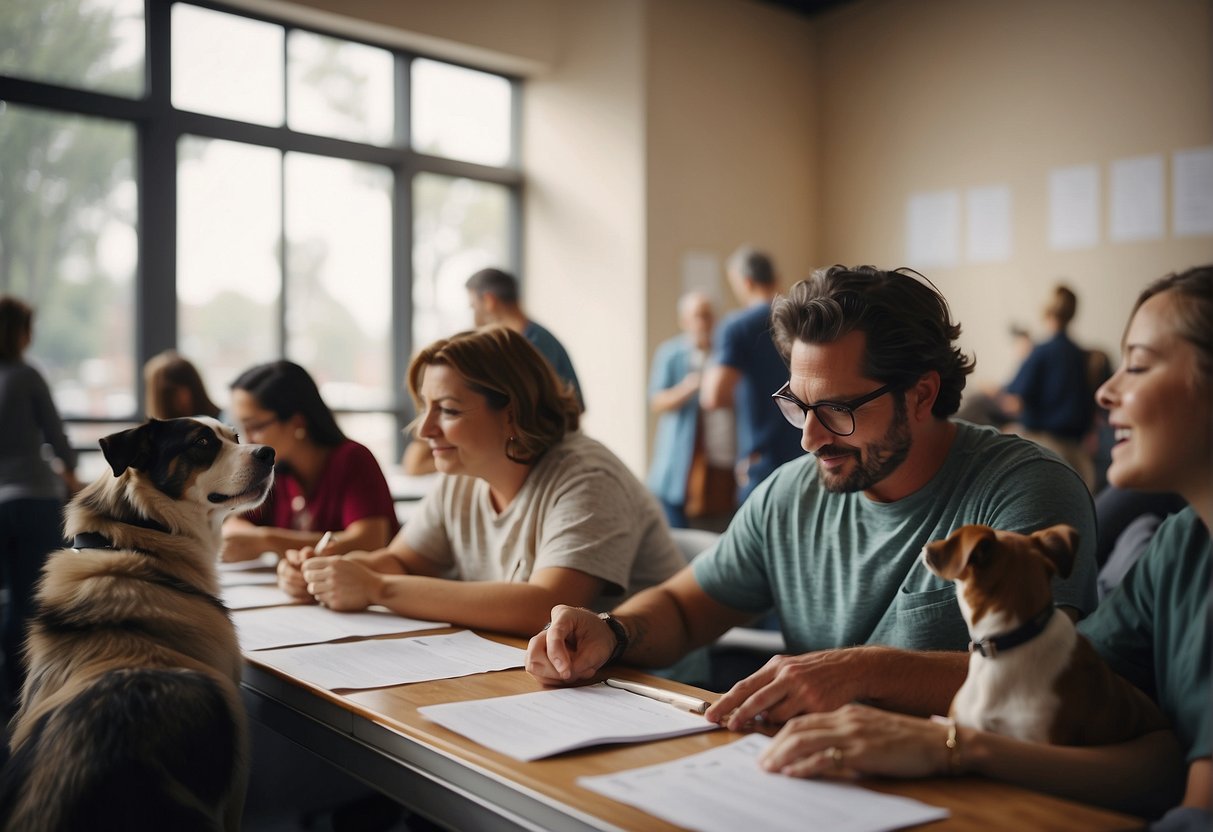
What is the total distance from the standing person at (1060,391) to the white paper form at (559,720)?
13.7 feet

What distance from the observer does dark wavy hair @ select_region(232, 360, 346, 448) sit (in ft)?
8.88

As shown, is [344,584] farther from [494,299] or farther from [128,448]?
[494,299]

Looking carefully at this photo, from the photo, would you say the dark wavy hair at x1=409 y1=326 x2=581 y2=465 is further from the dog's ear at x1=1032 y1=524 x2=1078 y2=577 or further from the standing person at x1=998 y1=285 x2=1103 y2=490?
the standing person at x1=998 y1=285 x2=1103 y2=490

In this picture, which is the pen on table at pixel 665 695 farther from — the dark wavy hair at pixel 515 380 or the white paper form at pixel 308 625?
the dark wavy hair at pixel 515 380

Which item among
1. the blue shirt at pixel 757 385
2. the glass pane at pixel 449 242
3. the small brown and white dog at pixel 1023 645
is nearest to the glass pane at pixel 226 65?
the glass pane at pixel 449 242

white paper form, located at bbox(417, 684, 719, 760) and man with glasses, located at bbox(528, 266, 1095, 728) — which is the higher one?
man with glasses, located at bbox(528, 266, 1095, 728)

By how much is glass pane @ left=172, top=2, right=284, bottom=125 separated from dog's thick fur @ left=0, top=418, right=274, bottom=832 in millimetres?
3893

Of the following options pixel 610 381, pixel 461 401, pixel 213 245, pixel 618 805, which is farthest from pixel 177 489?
pixel 610 381

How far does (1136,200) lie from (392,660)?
202 inches

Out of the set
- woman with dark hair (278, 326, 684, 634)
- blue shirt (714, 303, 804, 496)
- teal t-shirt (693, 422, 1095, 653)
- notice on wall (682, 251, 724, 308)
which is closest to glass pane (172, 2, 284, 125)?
notice on wall (682, 251, 724, 308)

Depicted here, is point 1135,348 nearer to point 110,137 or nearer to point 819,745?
point 819,745

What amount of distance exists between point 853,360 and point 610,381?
4.61 meters

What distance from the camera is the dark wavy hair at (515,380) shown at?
2094mm

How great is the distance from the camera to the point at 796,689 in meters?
1.25
